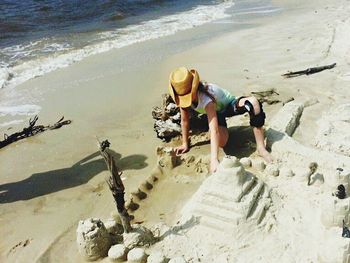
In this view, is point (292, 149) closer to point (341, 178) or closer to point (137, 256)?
point (341, 178)

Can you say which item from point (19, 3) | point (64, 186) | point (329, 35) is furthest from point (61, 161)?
point (19, 3)

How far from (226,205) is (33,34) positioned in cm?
1174

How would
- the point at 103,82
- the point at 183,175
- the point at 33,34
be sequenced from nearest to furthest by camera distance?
the point at 183,175
the point at 103,82
the point at 33,34

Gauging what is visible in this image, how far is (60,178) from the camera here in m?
5.22

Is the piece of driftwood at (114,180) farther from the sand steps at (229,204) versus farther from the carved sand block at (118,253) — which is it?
the sand steps at (229,204)

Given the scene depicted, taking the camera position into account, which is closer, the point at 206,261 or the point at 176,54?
the point at 206,261

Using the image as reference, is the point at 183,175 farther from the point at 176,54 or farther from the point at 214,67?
the point at 176,54

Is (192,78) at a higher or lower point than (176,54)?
higher

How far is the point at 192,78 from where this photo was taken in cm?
438

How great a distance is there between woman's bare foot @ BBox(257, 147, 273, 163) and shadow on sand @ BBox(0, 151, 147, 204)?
4.85 feet

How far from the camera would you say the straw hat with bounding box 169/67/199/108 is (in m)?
4.35

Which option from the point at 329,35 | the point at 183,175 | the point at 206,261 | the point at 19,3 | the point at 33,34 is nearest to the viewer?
the point at 206,261

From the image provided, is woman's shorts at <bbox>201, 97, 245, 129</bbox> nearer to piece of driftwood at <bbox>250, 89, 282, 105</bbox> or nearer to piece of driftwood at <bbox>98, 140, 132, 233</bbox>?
piece of driftwood at <bbox>250, 89, 282, 105</bbox>

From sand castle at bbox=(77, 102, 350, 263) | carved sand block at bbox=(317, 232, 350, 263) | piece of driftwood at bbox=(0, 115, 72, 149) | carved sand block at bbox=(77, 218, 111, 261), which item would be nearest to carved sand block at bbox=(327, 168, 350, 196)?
sand castle at bbox=(77, 102, 350, 263)
